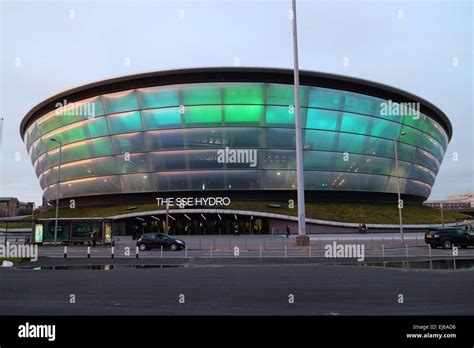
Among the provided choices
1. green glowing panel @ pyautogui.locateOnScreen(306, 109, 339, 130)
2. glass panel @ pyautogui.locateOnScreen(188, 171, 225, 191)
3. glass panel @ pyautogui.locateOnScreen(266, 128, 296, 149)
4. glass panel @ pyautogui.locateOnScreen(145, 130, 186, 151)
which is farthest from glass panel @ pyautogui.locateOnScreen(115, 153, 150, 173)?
green glowing panel @ pyautogui.locateOnScreen(306, 109, 339, 130)

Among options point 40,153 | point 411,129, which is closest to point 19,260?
point 40,153

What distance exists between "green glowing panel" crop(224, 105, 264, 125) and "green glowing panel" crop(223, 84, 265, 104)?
0.67 m

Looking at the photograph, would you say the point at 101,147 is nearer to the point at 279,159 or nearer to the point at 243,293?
the point at 279,159

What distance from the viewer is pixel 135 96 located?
5606cm

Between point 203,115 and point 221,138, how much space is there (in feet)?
12.7

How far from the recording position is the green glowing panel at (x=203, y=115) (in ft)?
178

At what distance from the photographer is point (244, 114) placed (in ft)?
178

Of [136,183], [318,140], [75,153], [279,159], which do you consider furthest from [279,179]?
[75,153]

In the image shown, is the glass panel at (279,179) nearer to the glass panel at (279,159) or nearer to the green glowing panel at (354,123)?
the glass panel at (279,159)

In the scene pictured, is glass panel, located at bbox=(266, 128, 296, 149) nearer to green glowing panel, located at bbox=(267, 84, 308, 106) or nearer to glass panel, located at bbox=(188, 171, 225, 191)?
green glowing panel, located at bbox=(267, 84, 308, 106)

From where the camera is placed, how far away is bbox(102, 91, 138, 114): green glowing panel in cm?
5616
